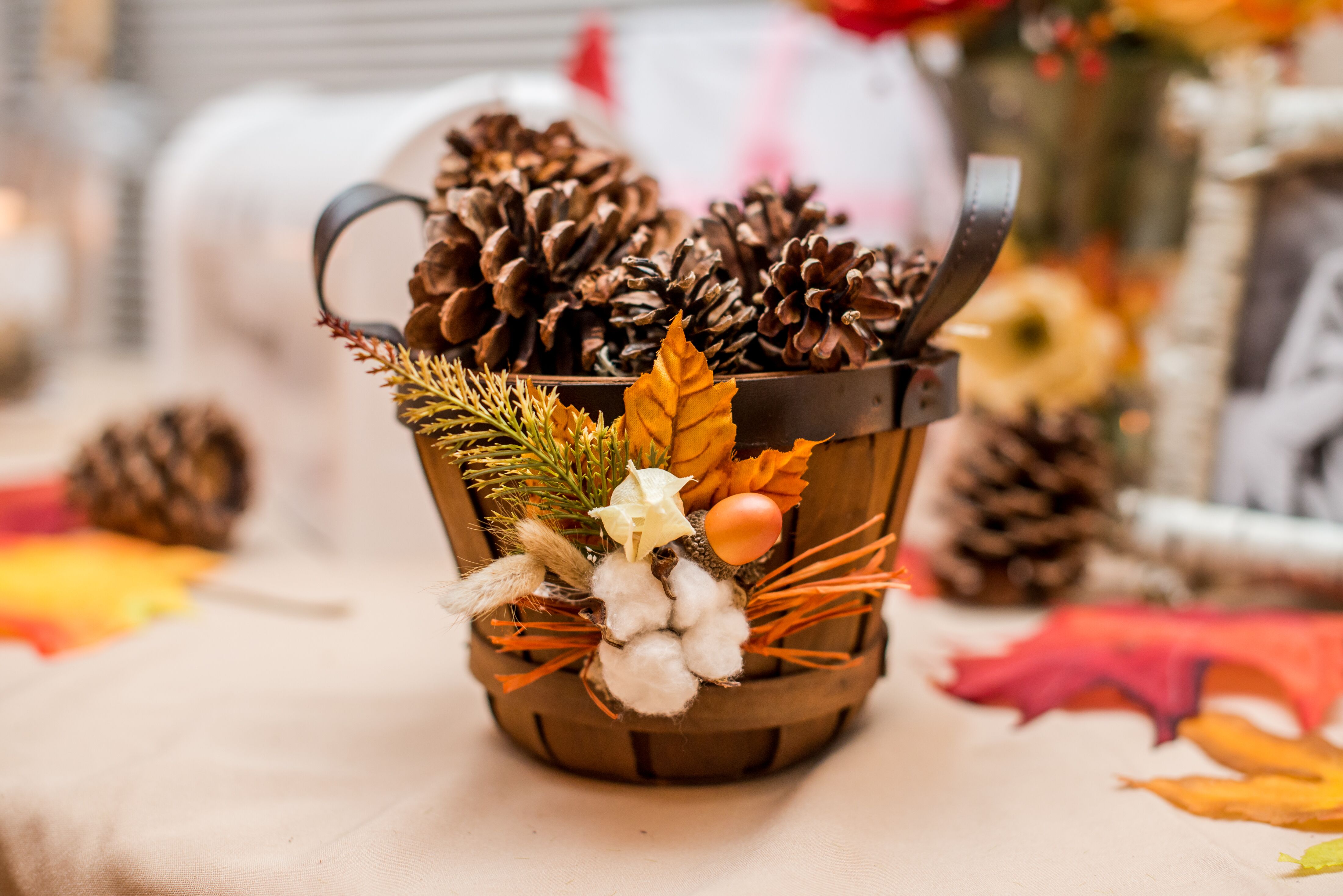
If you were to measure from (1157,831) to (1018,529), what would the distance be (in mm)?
392

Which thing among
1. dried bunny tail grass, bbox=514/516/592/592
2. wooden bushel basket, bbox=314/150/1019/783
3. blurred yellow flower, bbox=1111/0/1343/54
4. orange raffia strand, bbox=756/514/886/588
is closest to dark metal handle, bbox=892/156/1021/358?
wooden bushel basket, bbox=314/150/1019/783

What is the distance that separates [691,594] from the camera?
1.43ft

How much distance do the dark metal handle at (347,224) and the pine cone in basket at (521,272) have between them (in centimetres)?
2

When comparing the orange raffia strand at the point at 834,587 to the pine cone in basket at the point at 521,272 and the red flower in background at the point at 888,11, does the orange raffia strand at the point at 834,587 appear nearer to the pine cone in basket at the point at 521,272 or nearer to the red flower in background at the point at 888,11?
the pine cone in basket at the point at 521,272

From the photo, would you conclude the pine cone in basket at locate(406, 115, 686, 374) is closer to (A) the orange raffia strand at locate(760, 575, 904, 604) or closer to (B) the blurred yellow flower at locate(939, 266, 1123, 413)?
(A) the orange raffia strand at locate(760, 575, 904, 604)

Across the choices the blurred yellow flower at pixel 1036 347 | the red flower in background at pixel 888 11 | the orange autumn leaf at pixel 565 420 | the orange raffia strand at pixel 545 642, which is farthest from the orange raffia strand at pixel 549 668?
the red flower in background at pixel 888 11

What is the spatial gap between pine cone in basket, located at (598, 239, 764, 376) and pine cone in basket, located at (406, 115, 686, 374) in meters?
0.01

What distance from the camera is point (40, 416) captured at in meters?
1.52

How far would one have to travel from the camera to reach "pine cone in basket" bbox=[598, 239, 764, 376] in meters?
0.48

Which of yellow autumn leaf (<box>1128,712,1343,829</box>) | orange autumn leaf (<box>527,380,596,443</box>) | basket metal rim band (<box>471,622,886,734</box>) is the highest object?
orange autumn leaf (<box>527,380,596,443</box>)

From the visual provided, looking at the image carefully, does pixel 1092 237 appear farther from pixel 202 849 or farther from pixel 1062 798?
pixel 202 849

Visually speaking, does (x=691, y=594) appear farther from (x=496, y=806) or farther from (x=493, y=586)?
(x=496, y=806)

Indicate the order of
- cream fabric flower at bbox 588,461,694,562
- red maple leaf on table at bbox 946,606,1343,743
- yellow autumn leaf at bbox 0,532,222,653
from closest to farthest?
cream fabric flower at bbox 588,461,694,562
red maple leaf on table at bbox 946,606,1343,743
yellow autumn leaf at bbox 0,532,222,653

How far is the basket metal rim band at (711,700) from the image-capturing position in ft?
1.64
